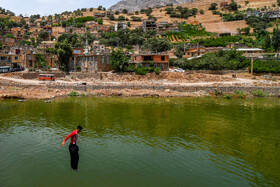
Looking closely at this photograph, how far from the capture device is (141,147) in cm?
1800

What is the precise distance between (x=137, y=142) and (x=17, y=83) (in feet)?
127

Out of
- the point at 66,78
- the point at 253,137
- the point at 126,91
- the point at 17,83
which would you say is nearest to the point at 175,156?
the point at 253,137

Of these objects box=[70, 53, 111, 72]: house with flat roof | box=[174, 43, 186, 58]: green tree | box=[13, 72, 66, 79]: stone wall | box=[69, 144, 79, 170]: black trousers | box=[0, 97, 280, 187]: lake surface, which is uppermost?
box=[174, 43, 186, 58]: green tree

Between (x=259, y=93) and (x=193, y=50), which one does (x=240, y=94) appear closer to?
(x=259, y=93)

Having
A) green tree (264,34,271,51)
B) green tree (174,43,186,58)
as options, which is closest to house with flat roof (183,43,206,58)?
green tree (174,43,186,58)

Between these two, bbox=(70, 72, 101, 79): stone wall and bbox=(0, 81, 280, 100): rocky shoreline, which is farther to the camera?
bbox=(70, 72, 101, 79): stone wall

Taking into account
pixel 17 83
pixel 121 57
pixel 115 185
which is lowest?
pixel 115 185

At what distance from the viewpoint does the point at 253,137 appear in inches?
850

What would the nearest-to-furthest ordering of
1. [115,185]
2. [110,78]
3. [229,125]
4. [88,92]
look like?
[115,185] < [229,125] < [88,92] < [110,78]

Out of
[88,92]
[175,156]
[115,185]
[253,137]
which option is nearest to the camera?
[115,185]

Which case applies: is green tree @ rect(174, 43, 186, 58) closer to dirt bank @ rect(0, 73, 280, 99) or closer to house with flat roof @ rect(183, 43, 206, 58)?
house with flat roof @ rect(183, 43, 206, 58)

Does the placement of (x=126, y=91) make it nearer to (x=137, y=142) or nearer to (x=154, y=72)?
(x=154, y=72)

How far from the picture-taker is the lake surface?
43.7 feet

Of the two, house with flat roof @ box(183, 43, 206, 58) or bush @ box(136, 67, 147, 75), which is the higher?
house with flat roof @ box(183, 43, 206, 58)
